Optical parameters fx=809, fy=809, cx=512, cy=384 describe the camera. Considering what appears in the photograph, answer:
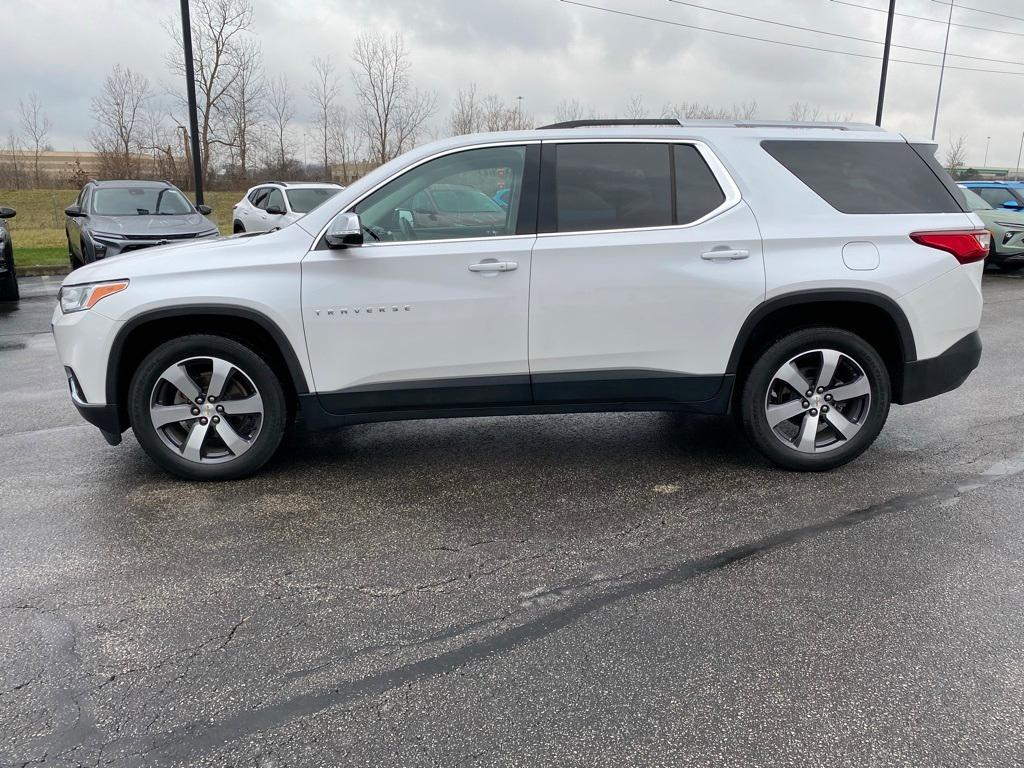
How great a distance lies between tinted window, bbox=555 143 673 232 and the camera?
433cm

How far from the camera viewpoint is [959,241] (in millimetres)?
4441

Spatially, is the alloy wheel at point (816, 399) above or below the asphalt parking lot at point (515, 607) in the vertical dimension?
above

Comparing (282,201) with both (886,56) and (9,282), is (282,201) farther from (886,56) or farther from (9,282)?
(886,56)

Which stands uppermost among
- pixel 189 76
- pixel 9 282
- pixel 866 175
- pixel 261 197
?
pixel 189 76

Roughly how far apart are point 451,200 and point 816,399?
2329 mm

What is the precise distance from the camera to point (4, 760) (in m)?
2.34

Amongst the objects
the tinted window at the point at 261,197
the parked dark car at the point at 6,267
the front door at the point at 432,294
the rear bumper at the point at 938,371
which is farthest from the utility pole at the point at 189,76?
the rear bumper at the point at 938,371

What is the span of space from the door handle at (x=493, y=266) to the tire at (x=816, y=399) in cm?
150

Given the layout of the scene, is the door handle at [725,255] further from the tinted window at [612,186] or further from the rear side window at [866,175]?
the rear side window at [866,175]

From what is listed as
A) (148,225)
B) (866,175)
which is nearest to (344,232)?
(866,175)

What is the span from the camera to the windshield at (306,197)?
1492 centimetres

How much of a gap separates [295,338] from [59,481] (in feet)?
5.41

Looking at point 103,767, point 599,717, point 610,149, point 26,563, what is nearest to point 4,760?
point 103,767

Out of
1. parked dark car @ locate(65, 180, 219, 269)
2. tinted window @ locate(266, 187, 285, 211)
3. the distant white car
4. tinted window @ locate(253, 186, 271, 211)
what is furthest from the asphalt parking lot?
tinted window @ locate(253, 186, 271, 211)
